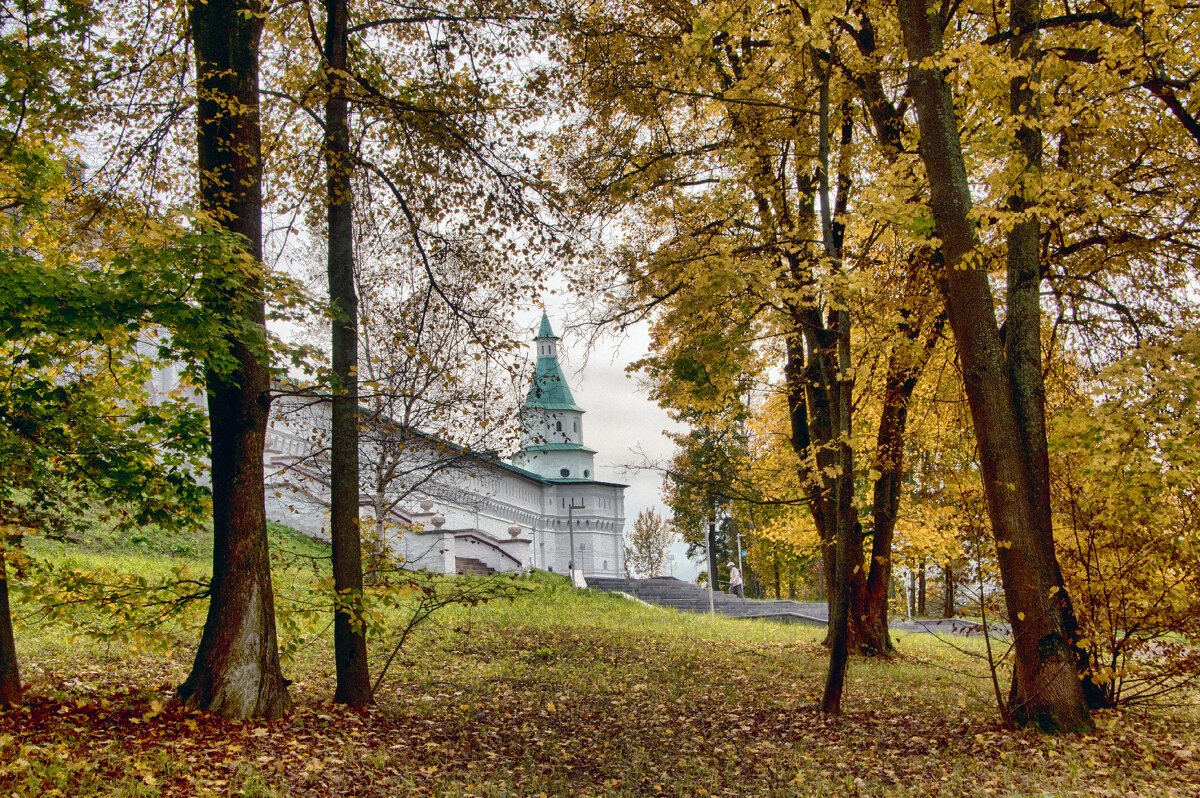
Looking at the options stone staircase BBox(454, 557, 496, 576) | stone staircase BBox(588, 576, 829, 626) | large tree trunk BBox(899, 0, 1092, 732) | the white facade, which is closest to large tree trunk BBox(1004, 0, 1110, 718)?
large tree trunk BBox(899, 0, 1092, 732)

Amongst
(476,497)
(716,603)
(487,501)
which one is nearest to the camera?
(716,603)

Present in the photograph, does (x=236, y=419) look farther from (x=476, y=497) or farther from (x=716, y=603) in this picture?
(x=476, y=497)

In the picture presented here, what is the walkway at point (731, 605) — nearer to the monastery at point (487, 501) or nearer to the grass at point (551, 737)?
the monastery at point (487, 501)

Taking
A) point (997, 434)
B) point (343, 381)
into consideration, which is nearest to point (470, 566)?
point (343, 381)

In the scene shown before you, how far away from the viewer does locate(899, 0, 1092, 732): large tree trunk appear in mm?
7066

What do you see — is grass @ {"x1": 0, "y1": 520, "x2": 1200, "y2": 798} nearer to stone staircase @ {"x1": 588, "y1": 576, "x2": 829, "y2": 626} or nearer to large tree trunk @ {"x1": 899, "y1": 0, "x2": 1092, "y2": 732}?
large tree trunk @ {"x1": 899, "y1": 0, "x2": 1092, "y2": 732}

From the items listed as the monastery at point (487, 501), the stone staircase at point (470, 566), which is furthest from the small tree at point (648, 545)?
the stone staircase at point (470, 566)

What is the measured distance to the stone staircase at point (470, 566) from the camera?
2880cm

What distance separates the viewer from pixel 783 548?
3978cm

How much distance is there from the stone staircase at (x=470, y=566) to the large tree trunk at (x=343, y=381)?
20956 millimetres

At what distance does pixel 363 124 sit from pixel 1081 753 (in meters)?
9.48

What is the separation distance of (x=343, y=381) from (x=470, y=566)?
23.1 metres

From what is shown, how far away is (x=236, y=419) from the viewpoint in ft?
22.4

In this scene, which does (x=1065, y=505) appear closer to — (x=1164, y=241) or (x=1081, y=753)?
(x=1081, y=753)
